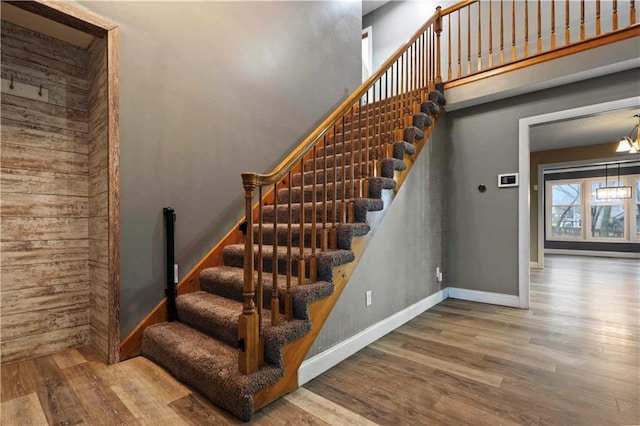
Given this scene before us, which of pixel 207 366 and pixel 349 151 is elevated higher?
pixel 349 151

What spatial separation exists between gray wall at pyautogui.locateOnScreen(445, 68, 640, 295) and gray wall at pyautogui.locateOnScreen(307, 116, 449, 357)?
0.63ft

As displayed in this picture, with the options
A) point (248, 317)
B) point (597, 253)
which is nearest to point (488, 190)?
point (248, 317)

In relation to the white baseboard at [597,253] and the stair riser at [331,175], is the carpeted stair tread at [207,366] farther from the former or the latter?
the white baseboard at [597,253]

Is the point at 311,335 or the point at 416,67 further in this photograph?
the point at 416,67

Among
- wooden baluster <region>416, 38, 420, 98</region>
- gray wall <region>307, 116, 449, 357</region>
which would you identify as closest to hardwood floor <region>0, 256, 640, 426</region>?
gray wall <region>307, 116, 449, 357</region>

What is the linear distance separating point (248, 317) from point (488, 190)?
11.1 ft

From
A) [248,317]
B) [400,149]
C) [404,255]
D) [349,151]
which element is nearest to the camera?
[248,317]

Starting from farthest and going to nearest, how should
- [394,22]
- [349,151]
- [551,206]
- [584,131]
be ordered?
[551,206] → [394,22] → [584,131] → [349,151]

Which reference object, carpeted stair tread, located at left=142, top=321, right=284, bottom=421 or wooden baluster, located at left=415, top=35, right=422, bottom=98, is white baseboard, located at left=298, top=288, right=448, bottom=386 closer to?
carpeted stair tread, located at left=142, top=321, right=284, bottom=421

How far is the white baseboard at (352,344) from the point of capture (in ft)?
6.55

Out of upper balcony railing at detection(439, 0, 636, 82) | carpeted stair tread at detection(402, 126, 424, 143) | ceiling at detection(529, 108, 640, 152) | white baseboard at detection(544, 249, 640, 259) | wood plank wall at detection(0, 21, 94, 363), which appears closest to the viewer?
wood plank wall at detection(0, 21, 94, 363)

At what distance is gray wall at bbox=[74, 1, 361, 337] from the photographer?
7.57ft

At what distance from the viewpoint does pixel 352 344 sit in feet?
7.75

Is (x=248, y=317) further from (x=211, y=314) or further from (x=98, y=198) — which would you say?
(x=98, y=198)
